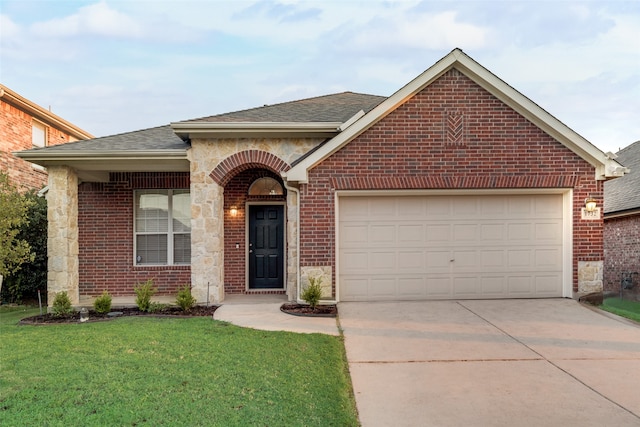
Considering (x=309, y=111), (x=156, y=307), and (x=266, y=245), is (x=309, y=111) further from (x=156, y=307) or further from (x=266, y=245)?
(x=156, y=307)

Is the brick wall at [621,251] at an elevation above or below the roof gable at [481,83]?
below

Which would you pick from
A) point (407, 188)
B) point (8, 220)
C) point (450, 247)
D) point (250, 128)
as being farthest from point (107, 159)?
point (450, 247)

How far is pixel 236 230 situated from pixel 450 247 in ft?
16.6

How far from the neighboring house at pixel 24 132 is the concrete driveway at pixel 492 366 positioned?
39.9 ft

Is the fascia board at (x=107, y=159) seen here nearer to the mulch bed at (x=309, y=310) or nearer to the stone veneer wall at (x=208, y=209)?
the stone veneer wall at (x=208, y=209)

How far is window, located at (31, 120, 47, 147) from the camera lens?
1487cm

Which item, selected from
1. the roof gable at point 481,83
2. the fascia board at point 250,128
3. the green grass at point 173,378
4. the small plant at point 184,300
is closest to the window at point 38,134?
the fascia board at point 250,128

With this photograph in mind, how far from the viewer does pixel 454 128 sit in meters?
8.68

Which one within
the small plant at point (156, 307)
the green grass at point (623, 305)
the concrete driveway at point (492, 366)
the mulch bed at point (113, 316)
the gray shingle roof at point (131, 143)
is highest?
the gray shingle roof at point (131, 143)

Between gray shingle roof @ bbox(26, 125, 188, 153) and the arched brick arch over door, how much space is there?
943 mm

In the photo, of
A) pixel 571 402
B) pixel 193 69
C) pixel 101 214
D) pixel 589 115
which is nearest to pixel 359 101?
pixel 101 214

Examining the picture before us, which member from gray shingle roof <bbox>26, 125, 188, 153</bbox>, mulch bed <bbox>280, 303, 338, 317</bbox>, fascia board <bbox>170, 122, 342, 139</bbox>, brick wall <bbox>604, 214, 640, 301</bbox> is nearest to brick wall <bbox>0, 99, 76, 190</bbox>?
gray shingle roof <bbox>26, 125, 188, 153</bbox>

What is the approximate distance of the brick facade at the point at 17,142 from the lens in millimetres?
13117

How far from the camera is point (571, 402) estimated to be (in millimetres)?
4082
